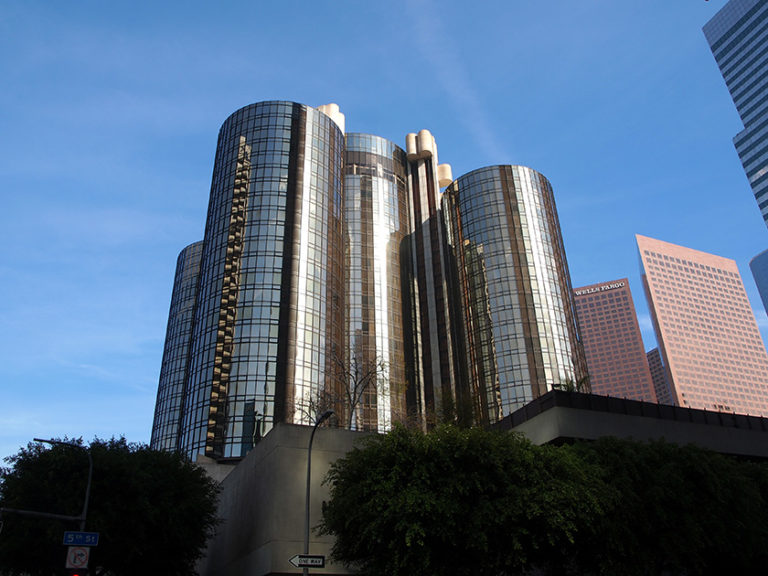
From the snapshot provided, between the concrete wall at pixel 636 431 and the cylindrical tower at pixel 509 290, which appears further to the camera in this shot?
the cylindrical tower at pixel 509 290

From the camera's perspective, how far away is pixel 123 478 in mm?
34750

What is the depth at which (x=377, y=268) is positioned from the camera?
11331 cm

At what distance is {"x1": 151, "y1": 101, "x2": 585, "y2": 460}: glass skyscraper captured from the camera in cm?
8506

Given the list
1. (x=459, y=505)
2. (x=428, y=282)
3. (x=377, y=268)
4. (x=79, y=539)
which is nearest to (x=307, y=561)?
(x=459, y=505)

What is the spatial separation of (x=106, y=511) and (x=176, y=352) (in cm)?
10432

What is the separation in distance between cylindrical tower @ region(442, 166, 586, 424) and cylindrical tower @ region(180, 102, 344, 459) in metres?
22.8

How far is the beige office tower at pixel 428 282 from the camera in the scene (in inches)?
4225

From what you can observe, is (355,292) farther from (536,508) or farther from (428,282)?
(536,508)

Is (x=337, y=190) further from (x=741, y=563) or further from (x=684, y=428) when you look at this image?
(x=741, y=563)

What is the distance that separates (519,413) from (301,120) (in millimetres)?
75103

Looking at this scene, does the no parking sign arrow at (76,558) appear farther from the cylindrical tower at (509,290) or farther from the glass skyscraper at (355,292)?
the cylindrical tower at (509,290)

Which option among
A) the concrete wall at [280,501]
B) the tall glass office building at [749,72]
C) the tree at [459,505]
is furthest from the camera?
the tall glass office building at [749,72]

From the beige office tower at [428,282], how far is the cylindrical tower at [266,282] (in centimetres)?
1996

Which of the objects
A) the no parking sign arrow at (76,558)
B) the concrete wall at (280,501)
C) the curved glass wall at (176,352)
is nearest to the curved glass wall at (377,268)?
the curved glass wall at (176,352)
